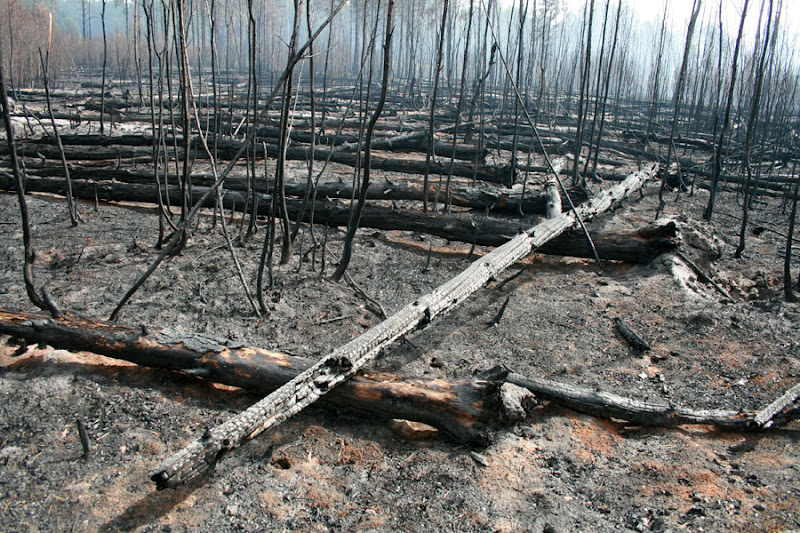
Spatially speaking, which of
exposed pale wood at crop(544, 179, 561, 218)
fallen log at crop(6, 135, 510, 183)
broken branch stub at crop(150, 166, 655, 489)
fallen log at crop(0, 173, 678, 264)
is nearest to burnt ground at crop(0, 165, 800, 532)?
broken branch stub at crop(150, 166, 655, 489)

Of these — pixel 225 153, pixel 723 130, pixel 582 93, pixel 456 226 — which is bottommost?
pixel 456 226

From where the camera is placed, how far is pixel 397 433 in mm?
2457

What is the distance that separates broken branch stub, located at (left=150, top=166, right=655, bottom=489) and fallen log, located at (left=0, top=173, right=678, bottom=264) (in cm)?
89

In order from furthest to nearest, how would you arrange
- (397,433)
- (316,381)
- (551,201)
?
(551,201)
(397,433)
(316,381)

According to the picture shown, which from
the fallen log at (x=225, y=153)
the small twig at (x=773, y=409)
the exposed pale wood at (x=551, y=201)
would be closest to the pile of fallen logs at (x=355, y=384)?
the small twig at (x=773, y=409)

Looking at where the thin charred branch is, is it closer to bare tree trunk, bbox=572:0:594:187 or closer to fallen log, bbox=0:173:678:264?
fallen log, bbox=0:173:678:264

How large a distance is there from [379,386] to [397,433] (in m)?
0.24

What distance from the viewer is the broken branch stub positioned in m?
1.84

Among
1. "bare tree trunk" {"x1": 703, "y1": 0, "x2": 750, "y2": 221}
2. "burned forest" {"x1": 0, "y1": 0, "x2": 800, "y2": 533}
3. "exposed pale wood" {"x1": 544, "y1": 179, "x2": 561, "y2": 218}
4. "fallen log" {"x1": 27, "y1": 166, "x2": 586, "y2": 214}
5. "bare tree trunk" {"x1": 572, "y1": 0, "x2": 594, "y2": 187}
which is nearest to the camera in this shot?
"burned forest" {"x1": 0, "y1": 0, "x2": 800, "y2": 533}

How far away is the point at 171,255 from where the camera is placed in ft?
14.0

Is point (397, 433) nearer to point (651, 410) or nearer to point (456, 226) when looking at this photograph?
point (651, 410)

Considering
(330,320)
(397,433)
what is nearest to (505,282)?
(330,320)

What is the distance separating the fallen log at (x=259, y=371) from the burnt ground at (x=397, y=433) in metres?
0.10

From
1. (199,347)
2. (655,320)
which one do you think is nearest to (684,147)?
(655,320)
